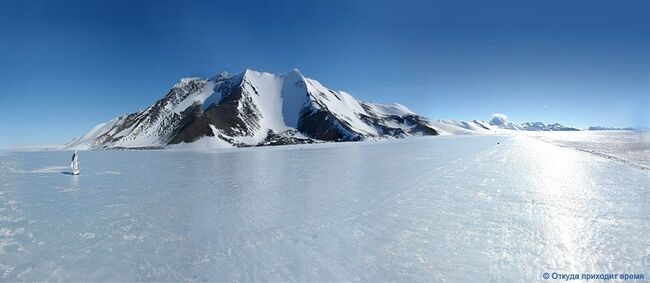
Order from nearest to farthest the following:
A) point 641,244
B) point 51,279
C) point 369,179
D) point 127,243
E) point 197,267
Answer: point 51,279 → point 197,267 → point 641,244 → point 127,243 → point 369,179

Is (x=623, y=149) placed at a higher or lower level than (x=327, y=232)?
higher

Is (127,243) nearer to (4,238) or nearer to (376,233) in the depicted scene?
(4,238)

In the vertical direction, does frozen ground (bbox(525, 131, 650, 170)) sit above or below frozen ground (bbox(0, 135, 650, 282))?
above

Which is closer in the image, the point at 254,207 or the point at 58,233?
the point at 58,233

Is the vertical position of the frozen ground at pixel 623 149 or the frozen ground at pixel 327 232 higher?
the frozen ground at pixel 623 149

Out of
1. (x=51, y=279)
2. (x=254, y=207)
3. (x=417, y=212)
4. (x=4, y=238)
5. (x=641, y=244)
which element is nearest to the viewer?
(x=51, y=279)

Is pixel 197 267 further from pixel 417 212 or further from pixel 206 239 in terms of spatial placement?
pixel 417 212

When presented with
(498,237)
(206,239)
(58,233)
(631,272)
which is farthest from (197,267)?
(631,272)

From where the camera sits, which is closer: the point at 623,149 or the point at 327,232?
the point at 327,232

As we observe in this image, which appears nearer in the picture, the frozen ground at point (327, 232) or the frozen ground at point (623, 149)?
Result: the frozen ground at point (327, 232)

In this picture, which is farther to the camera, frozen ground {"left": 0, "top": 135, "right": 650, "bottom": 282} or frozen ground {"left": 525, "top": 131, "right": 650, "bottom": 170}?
frozen ground {"left": 525, "top": 131, "right": 650, "bottom": 170}
